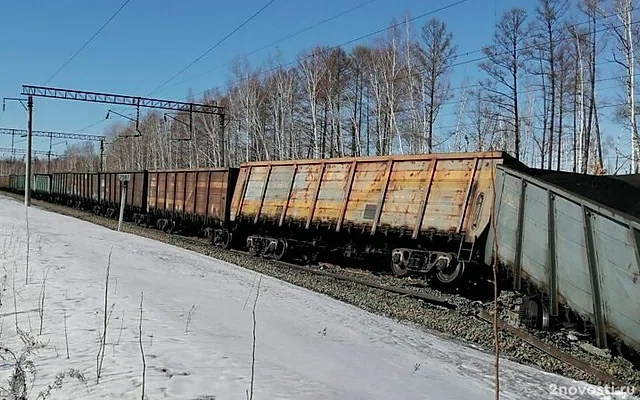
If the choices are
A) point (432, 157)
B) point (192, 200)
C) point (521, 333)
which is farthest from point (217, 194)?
point (521, 333)

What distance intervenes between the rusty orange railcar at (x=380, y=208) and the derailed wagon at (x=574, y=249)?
1129 mm

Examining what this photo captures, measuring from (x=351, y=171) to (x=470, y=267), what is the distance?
4186 millimetres

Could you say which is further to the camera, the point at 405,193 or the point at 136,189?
the point at 136,189

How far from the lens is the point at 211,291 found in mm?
8625

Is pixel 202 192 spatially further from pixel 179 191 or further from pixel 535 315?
pixel 535 315

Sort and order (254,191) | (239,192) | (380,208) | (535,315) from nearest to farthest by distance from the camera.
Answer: (535,315)
(380,208)
(254,191)
(239,192)

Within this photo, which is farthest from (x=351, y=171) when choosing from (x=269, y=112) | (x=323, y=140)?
(x=269, y=112)

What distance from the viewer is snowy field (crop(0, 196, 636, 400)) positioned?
13.6 feet

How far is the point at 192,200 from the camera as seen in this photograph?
2209 centimetres

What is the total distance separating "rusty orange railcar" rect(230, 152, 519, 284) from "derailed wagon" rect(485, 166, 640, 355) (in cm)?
113

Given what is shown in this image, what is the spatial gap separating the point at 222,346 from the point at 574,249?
4.62 meters

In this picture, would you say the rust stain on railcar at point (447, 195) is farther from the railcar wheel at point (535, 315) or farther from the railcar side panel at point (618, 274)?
the railcar side panel at point (618, 274)

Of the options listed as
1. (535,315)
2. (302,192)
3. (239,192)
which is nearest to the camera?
(535,315)

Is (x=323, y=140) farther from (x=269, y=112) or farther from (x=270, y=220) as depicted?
(x=270, y=220)
